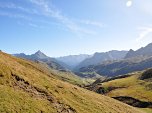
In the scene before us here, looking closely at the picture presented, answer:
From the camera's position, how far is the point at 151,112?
8606cm

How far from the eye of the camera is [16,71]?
5216cm

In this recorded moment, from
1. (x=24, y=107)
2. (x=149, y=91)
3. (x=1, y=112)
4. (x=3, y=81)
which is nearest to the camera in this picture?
(x=1, y=112)

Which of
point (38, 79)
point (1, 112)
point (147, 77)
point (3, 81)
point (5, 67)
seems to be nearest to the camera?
point (1, 112)

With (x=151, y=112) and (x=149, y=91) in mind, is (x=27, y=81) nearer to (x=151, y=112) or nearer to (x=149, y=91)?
(x=151, y=112)

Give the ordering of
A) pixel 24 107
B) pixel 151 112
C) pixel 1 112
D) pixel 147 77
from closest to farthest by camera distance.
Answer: pixel 1 112 < pixel 24 107 < pixel 151 112 < pixel 147 77

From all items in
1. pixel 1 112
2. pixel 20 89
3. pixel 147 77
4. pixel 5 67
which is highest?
pixel 147 77

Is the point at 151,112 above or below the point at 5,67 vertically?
below

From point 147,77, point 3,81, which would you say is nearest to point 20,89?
point 3,81

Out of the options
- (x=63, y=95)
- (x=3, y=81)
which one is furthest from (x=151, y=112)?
(x=3, y=81)

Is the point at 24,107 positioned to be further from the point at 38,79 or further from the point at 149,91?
the point at 149,91

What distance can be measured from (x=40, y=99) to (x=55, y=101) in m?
3.09

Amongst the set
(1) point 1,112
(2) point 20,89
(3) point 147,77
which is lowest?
(1) point 1,112

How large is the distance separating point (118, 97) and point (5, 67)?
98404 millimetres

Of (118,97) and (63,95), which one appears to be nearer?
(63,95)
